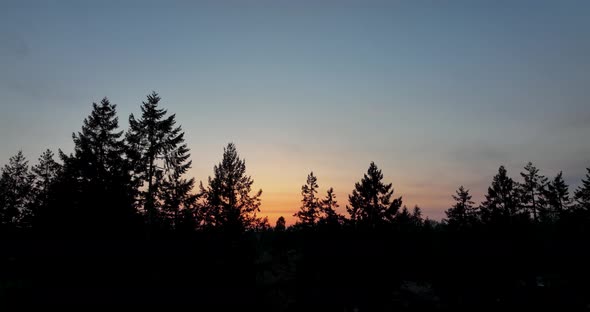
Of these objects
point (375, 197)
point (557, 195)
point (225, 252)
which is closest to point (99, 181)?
point (225, 252)

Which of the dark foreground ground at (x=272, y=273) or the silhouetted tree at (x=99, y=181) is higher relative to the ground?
the silhouetted tree at (x=99, y=181)

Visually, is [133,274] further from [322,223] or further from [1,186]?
[1,186]

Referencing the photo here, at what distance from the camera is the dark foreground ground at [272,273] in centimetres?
1413

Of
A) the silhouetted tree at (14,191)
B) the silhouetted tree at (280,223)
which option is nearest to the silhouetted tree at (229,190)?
the silhouetted tree at (14,191)

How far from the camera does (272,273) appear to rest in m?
18.4

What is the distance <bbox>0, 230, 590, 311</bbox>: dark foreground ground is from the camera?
1413 centimetres

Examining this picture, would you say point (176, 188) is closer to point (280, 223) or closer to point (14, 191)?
point (14, 191)

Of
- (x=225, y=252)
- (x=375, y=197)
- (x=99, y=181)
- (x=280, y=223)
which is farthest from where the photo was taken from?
(x=280, y=223)

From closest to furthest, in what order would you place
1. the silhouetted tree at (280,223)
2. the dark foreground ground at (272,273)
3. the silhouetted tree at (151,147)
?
the dark foreground ground at (272,273) < the silhouetted tree at (151,147) < the silhouetted tree at (280,223)

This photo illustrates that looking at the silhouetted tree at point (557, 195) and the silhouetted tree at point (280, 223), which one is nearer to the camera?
the silhouetted tree at point (557, 195)

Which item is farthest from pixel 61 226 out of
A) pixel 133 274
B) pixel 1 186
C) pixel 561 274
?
pixel 1 186

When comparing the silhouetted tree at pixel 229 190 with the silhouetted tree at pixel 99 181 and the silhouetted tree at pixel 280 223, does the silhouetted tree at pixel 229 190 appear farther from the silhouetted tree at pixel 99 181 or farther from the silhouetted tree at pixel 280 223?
the silhouetted tree at pixel 280 223

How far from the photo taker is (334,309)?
16984 mm

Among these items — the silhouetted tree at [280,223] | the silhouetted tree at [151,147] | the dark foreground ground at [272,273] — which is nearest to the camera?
the dark foreground ground at [272,273]
